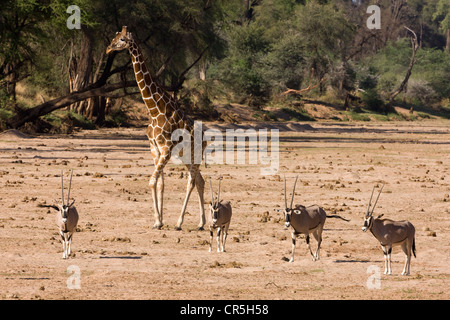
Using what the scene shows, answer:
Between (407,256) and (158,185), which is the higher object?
(158,185)

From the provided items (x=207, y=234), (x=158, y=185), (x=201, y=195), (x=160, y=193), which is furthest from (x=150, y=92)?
(x=207, y=234)

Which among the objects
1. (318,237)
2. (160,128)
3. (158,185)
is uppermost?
(160,128)

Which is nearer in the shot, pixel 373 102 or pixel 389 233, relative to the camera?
pixel 389 233

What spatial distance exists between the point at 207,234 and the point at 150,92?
3.46m

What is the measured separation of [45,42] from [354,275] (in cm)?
2835

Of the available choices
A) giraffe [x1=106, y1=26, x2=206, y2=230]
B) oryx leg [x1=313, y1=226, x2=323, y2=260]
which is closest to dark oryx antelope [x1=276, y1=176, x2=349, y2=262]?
oryx leg [x1=313, y1=226, x2=323, y2=260]

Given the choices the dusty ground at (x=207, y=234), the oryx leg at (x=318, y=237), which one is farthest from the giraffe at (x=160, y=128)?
the oryx leg at (x=318, y=237)

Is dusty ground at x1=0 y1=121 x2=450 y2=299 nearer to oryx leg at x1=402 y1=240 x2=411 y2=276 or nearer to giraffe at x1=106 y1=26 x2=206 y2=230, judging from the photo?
oryx leg at x1=402 y1=240 x2=411 y2=276

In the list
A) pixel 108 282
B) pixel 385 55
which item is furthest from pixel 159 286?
pixel 385 55

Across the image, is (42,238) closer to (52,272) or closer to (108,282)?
(52,272)

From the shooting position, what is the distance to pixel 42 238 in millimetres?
13031

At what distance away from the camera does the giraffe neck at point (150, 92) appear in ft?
51.5

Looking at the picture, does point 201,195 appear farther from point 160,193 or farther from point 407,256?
point 407,256

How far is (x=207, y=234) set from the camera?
46.0ft
